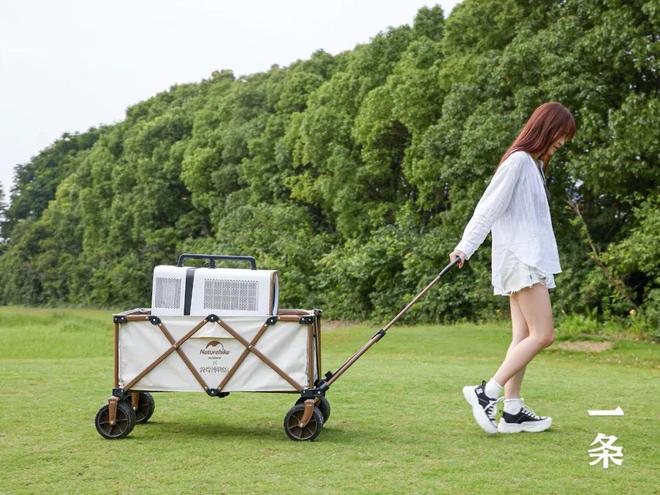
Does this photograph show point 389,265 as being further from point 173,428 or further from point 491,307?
point 173,428

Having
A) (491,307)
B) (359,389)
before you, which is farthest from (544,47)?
(359,389)

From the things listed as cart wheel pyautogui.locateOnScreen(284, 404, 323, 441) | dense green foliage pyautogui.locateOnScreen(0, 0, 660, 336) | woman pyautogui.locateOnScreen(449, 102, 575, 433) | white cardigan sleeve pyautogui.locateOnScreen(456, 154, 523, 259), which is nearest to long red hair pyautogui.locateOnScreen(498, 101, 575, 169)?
woman pyautogui.locateOnScreen(449, 102, 575, 433)

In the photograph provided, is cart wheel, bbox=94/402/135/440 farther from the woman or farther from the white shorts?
the white shorts

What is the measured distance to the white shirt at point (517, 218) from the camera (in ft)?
19.8

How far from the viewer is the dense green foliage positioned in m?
18.9

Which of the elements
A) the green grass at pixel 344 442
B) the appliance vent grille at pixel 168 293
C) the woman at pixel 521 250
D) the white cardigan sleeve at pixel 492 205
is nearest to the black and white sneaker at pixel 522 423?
the woman at pixel 521 250

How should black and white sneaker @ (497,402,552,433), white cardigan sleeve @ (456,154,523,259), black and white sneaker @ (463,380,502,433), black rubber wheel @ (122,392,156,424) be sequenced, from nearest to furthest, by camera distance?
white cardigan sleeve @ (456,154,523,259) < black and white sneaker @ (463,380,502,433) < black and white sneaker @ (497,402,552,433) < black rubber wheel @ (122,392,156,424)

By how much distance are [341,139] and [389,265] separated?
25.3 ft

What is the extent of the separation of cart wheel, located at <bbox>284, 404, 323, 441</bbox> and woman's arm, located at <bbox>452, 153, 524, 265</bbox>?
4.60ft

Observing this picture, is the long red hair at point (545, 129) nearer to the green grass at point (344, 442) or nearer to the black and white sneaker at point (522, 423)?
the black and white sneaker at point (522, 423)

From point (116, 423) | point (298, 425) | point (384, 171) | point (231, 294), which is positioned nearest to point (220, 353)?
point (231, 294)

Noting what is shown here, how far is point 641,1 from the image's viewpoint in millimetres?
18312

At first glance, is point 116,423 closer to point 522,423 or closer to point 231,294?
point 231,294

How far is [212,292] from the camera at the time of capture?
20.6 ft
